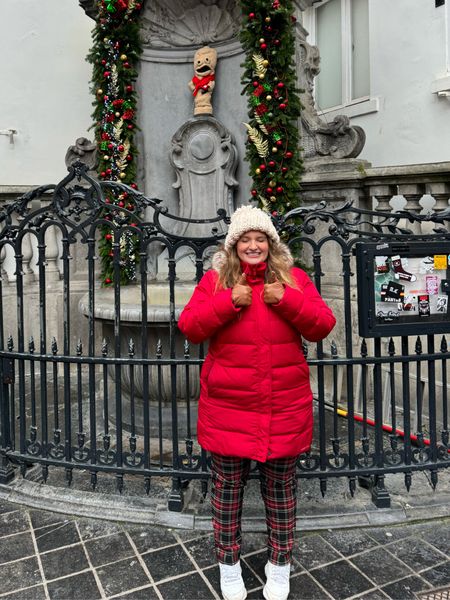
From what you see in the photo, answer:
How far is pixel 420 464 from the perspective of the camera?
11.0ft

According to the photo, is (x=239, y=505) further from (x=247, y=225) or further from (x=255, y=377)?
(x=247, y=225)

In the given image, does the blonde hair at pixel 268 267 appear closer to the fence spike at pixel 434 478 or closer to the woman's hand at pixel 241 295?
the woman's hand at pixel 241 295

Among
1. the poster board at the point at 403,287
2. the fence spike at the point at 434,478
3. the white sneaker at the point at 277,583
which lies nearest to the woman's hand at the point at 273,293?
the poster board at the point at 403,287

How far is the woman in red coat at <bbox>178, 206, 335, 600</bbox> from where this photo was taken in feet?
7.79

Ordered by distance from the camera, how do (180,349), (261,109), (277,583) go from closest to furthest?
(277,583) < (180,349) < (261,109)

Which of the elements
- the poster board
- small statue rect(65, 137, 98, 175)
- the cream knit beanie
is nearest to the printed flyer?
the poster board

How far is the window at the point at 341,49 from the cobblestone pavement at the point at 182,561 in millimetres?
7082

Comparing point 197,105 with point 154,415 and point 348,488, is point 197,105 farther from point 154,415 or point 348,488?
point 348,488

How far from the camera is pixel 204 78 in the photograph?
5977 millimetres

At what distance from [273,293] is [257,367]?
1.08 ft

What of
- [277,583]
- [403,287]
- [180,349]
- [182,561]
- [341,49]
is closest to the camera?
[277,583]

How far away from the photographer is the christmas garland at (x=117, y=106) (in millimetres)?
5840

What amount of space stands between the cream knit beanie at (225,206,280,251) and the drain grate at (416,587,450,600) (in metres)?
1.78

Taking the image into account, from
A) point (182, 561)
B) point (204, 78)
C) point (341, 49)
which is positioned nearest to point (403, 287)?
point (182, 561)
